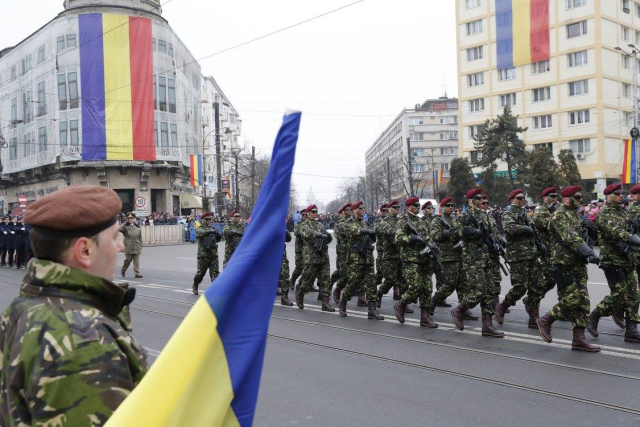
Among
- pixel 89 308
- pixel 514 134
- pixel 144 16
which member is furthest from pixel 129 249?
pixel 514 134

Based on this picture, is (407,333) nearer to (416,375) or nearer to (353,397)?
(416,375)

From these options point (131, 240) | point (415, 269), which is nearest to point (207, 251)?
point (131, 240)

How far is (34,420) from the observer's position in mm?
1604

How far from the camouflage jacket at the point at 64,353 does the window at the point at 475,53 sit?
199ft

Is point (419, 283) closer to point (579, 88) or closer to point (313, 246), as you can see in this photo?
point (313, 246)

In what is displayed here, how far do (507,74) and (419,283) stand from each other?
51.9m

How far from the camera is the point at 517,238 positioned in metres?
8.95

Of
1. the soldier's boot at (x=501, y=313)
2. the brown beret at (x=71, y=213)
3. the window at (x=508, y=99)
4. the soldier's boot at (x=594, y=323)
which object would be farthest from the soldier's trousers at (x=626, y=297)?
the window at (x=508, y=99)

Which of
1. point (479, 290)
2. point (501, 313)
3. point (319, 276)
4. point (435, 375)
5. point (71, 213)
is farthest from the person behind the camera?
point (319, 276)

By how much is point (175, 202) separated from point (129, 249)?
32914 mm

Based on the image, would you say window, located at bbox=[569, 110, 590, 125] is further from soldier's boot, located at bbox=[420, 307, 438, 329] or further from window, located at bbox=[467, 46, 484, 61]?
soldier's boot, located at bbox=[420, 307, 438, 329]

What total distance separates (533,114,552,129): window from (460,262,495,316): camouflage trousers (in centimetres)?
4981

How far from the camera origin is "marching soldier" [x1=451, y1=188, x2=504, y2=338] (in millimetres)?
8422

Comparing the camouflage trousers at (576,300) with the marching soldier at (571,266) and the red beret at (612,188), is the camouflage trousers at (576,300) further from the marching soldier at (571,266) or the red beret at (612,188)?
the red beret at (612,188)
